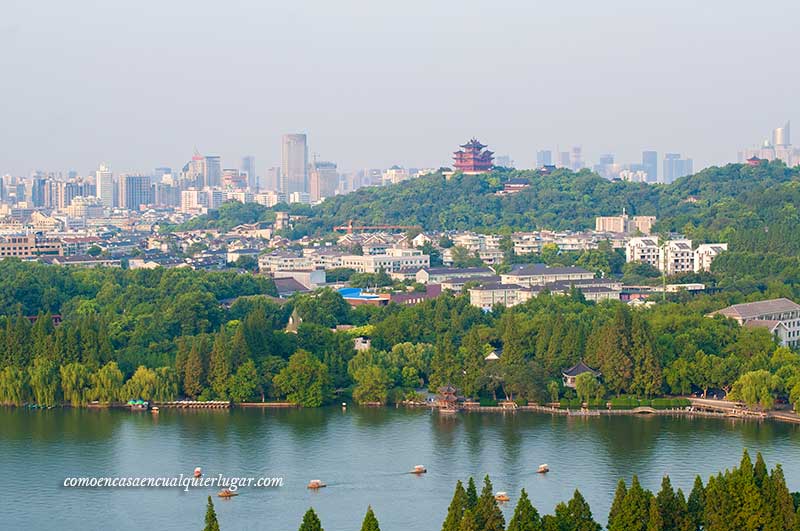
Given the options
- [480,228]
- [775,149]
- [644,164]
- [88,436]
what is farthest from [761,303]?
[644,164]

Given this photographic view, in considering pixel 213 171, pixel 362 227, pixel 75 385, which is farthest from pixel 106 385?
pixel 213 171

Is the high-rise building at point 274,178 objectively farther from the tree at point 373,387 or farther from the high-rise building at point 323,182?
the tree at point 373,387

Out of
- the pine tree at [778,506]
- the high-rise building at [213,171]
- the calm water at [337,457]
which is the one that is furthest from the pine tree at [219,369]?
the high-rise building at [213,171]

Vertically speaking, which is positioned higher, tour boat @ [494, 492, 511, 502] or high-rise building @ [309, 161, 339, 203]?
high-rise building @ [309, 161, 339, 203]

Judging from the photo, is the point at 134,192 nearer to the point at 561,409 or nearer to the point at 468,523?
the point at 561,409

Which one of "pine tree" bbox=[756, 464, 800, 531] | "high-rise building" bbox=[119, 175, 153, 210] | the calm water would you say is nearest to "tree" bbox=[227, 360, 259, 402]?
the calm water

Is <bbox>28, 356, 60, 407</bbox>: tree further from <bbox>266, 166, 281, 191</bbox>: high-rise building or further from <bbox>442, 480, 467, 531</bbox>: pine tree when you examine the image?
<bbox>266, 166, 281, 191</bbox>: high-rise building

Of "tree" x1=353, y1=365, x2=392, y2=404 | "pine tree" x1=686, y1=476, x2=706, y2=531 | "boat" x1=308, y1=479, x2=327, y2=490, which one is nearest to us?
"pine tree" x1=686, y1=476, x2=706, y2=531
